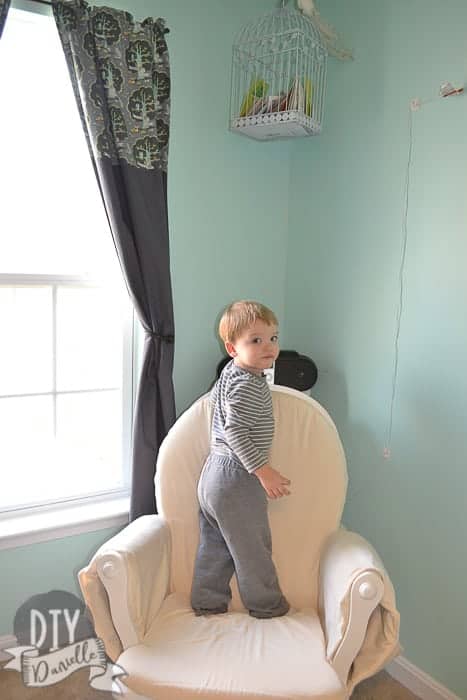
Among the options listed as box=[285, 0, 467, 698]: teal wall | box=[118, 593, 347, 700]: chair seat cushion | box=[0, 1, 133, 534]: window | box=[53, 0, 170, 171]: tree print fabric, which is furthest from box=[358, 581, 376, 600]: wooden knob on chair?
box=[53, 0, 170, 171]: tree print fabric

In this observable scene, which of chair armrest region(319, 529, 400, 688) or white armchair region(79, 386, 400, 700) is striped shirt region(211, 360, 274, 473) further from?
chair armrest region(319, 529, 400, 688)

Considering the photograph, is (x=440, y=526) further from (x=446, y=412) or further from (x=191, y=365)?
(x=191, y=365)

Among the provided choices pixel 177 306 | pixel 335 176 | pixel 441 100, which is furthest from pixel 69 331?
pixel 441 100

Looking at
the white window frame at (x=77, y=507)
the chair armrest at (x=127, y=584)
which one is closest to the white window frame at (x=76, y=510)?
the white window frame at (x=77, y=507)

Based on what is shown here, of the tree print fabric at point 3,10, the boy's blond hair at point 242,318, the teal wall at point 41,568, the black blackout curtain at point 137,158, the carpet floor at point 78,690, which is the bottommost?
the carpet floor at point 78,690

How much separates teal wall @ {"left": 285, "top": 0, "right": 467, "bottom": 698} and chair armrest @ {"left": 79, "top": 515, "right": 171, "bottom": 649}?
934mm

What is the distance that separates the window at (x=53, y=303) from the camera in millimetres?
2047

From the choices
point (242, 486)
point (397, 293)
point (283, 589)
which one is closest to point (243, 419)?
point (242, 486)

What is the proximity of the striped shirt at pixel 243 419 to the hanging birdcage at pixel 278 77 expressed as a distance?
94 cm

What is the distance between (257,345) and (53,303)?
860mm

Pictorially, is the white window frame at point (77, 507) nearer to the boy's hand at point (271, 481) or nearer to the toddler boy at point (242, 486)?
the toddler boy at point (242, 486)

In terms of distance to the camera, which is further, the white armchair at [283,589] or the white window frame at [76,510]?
the white window frame at [76,510]

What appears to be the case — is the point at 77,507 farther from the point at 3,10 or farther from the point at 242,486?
the point at 3,10

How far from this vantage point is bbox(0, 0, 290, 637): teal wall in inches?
83.8
